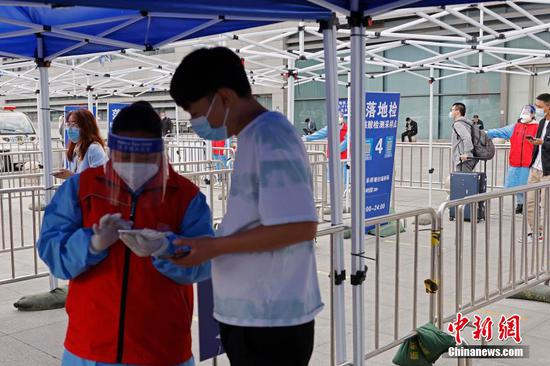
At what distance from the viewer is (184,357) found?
246cm

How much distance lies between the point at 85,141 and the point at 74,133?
0.86 ft

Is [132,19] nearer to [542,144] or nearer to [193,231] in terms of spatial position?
[193,231]

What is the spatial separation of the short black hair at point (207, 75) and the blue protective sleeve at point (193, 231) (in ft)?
1.51

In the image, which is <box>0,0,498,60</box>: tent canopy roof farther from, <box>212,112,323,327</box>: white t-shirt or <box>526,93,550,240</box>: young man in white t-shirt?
<box>526,93,550,240</box>: young man in white t-shirt

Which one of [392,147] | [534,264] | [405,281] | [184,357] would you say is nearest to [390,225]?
[392,147]

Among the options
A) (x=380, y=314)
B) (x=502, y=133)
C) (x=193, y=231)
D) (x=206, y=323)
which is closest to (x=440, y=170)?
(x=502, y=133)

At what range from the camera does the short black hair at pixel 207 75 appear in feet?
6.75

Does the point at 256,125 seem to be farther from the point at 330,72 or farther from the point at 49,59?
the point at 49,59

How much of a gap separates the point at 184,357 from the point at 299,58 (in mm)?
9079

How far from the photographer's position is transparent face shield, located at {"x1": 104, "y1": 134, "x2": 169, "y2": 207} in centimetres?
220

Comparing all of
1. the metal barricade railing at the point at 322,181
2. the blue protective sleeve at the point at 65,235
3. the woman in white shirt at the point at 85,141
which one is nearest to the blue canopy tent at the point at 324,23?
the woman in white shirt at the point at 85,141

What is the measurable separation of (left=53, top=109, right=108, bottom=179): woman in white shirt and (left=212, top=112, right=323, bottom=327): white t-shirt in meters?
3.66

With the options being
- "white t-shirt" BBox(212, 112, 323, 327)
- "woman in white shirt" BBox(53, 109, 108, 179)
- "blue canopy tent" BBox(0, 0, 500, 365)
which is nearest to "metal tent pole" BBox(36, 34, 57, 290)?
"woman in white shirt" BBox(53, 109, 108, 179)

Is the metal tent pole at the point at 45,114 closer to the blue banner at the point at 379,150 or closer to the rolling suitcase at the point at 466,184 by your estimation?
the blue banner at the point at 379,150
